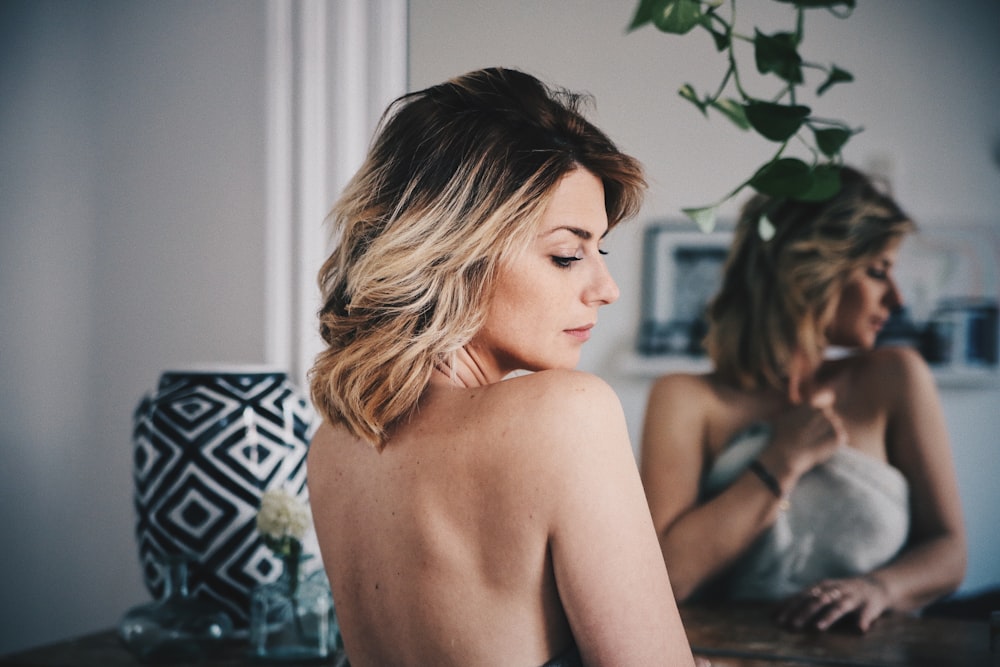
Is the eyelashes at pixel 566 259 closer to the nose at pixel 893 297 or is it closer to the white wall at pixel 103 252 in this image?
the nose at pixel 893 297

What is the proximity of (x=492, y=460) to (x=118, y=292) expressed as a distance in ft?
3.89

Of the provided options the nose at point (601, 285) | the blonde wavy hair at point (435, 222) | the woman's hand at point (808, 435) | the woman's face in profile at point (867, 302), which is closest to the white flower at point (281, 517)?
the blonde wavy hair at point (435, 222)

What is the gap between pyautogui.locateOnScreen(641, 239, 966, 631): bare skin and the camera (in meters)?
1.15

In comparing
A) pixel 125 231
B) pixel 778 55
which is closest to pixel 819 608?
pixel 778 55

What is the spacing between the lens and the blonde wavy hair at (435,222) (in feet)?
2.84

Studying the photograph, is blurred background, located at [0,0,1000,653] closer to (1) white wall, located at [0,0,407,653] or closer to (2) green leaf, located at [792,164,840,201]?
(1) white wall, located at [0,0,407,653]

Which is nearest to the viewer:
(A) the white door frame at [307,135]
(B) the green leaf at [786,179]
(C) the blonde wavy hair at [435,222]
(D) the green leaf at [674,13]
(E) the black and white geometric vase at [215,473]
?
(D) the green leaf at [674,13]

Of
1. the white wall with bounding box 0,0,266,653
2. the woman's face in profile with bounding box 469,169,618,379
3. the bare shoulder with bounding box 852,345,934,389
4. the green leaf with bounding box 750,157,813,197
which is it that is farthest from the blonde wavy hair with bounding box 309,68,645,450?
the white wall with bounding box 0,0,266,653

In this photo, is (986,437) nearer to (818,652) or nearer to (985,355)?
(985,355)

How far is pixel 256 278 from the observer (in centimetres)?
160

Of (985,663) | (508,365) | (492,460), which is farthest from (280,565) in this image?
(985,663)

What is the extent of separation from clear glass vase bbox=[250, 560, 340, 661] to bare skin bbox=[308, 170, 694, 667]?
41cm

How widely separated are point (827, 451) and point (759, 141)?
16.5 inches

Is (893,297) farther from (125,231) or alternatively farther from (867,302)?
(125,231)
